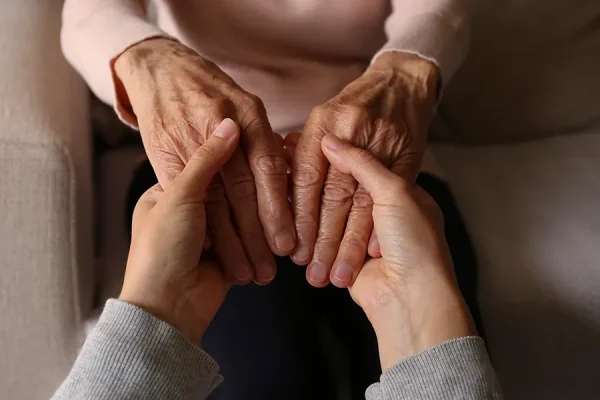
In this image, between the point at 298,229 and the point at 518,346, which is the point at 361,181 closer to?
the point at 298,229

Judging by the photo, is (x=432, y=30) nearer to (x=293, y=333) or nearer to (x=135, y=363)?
(x=293, y=333)

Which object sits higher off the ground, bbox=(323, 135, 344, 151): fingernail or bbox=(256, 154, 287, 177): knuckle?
bbox=(323, 135, 344, 151): fingernail

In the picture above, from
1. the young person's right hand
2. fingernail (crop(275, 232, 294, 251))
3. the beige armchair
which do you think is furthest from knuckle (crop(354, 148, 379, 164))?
the beige armchair

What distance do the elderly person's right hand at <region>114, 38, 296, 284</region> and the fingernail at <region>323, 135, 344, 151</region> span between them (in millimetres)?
57

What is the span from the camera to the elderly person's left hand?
71 centimetres

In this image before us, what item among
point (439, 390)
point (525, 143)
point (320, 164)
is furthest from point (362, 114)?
point (525, 143)

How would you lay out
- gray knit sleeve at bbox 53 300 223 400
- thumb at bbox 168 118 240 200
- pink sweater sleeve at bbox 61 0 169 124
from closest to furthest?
1. gray knit sleeve at bbox 53 300 223 400
2. thumb at bbox 168 118 240 200
3. pink sweater sleeve at bbox 61 0 169 124

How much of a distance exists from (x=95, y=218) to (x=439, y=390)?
1.85ft

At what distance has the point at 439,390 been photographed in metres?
0.53

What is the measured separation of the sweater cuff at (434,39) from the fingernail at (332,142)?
196 millimetres

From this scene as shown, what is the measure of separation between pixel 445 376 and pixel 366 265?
20 centimetres

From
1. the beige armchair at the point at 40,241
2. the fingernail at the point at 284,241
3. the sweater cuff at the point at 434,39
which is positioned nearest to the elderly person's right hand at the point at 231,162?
the fingernail at the point at 284,241

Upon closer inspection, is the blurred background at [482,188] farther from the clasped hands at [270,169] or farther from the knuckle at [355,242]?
the knuckle at [355,242]

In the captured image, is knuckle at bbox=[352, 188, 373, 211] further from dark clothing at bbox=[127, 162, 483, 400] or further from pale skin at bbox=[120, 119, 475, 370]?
dark clothing at bbox=[127, 162, 483, 400]
